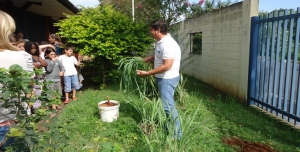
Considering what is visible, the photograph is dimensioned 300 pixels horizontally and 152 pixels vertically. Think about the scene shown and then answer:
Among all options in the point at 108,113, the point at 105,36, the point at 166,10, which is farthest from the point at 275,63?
the point at 166,10

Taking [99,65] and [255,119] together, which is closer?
[255,119]

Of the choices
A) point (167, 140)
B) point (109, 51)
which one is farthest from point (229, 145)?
point (109, 51)

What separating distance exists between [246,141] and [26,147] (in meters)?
2.66

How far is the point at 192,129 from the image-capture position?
2283mm

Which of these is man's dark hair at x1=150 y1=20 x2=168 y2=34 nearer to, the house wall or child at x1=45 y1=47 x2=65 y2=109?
the house wall

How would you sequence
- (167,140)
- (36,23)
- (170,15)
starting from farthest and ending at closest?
(36,23) → (170,15) → (167,140)

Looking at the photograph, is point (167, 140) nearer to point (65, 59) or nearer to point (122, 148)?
point (122, 148)

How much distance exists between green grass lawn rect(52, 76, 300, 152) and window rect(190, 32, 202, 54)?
3334mm

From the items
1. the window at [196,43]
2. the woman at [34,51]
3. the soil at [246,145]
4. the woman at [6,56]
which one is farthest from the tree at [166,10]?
the woman at [6,56]

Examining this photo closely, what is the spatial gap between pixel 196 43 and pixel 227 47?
2639 mm

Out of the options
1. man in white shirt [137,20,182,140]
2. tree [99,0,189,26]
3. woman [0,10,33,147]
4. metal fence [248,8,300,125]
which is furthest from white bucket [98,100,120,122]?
tree [99,0,189,26]

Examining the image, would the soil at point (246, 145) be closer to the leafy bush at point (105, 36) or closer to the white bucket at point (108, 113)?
the white bucket at point (108, 113)

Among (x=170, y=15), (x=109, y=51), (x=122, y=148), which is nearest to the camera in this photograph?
(x=122, y=148)

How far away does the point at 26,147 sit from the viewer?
4.73 feet
